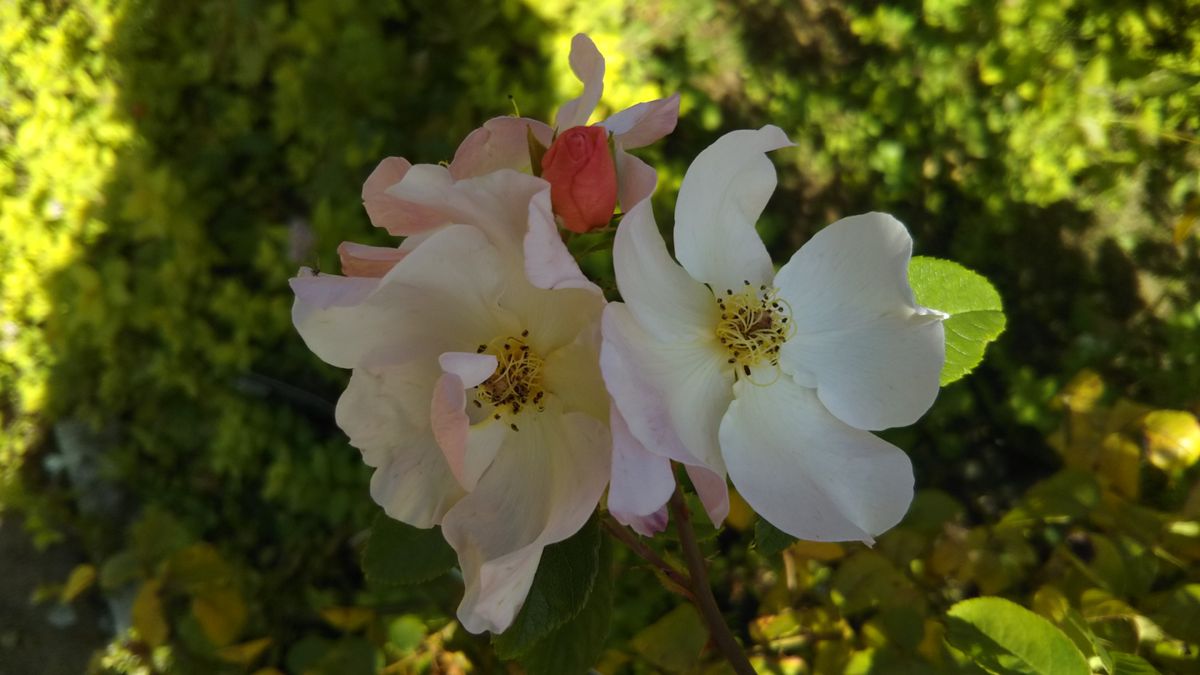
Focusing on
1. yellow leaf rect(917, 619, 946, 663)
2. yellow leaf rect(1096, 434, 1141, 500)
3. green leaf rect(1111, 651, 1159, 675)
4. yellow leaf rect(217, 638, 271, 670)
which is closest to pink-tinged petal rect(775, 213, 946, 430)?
green leaf rect(1111, 651, 1159, 675)

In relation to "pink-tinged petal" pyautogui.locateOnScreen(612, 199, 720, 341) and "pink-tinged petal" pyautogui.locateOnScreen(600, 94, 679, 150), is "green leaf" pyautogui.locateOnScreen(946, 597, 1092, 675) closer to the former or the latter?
"pink-tinged petal" pyautogui.locateOnScreen(612, 199, 720, 341)

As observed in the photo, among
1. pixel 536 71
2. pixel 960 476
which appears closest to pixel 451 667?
pixel 960 476

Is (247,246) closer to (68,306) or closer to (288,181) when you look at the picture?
(288,181)

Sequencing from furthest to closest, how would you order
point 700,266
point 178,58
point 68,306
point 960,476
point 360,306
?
1. point 178,58
2. point 68,306
3. point 960,476
4. point 700,266
5. point 360,306

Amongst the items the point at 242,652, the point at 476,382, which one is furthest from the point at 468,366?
the point at 242,652

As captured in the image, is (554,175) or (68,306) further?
(68,306)

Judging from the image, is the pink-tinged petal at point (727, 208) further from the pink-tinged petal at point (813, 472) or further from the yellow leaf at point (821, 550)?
the yellow leaf at point (821, 550)

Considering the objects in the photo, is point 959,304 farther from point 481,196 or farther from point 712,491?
point 481,196
